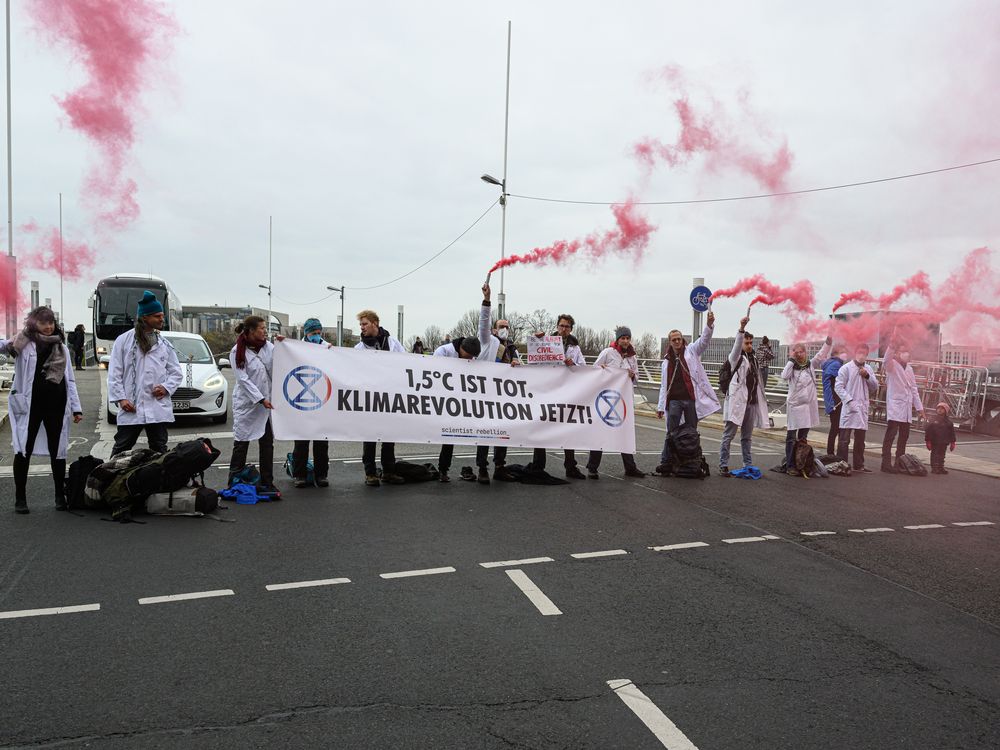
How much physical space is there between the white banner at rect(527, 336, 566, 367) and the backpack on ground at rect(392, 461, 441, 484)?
1944 millimetres

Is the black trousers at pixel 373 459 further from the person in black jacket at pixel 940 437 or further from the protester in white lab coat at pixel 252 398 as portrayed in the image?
the person in black jacket at pixel 940 437

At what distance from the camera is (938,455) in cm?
1132

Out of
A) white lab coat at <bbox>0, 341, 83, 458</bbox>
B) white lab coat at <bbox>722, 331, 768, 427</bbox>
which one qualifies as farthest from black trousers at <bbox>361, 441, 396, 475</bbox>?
white lab coat at <bbox>722, 331, 768, 427</bbox>

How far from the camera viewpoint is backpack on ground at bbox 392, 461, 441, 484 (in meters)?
8.88

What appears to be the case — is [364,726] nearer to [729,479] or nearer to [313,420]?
[313,420]

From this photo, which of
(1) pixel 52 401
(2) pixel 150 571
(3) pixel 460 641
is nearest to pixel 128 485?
(1) pixel 52 401

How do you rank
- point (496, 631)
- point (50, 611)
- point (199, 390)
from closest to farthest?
point (496, 631)
point (50, 611)
point (199, 390)

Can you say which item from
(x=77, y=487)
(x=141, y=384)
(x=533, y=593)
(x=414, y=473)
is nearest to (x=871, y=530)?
(x=533, y=593)

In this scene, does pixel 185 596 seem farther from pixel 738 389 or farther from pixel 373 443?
pixel 738 389

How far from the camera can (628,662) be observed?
3.78 m

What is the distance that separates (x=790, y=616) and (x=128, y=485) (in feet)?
18.4

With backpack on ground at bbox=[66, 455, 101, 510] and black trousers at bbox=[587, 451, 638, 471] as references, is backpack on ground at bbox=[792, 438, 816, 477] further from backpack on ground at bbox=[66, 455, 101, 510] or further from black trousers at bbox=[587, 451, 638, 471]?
backpack on ground at bbox=[66, 455, 101, 510]

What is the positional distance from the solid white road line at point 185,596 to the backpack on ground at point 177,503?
2220 millimetres

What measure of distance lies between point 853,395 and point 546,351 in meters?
5.32
